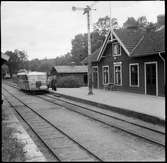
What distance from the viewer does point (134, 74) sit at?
2670 cm

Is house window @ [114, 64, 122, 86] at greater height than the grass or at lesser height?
greater

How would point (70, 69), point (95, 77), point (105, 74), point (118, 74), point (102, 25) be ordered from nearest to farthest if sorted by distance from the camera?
point (118, 74) → point (105, 74) → point (95, 77) → point (70, 69) → point (102, 25)

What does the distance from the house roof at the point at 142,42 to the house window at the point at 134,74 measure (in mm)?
1137

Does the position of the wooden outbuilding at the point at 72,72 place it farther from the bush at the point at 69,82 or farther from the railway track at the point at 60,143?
the railway track at the point at 60,143

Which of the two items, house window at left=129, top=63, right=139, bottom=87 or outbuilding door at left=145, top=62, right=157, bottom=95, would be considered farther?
house window at left=129, top=63, right=139, bottom=87

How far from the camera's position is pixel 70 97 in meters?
26.4

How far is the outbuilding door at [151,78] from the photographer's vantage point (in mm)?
23188

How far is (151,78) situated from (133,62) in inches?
130

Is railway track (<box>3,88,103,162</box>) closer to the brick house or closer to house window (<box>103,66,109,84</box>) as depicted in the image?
the brick house

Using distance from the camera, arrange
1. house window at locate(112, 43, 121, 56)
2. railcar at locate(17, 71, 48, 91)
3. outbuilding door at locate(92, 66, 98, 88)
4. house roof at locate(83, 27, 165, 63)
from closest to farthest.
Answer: house roof at locate(83, 27, 165, 63), house window at locate(112, 43, 121, 56), railcar at locate(17, 71, 48, 91), outbuilding door at locate(92, 66, 98, 88)

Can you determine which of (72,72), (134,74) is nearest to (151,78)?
(134,74)

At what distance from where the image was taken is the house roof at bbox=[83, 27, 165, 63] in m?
23.4

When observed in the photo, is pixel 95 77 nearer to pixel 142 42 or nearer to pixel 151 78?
pixel 142 42

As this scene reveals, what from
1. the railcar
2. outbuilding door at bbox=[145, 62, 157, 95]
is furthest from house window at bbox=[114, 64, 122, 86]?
the railcar
